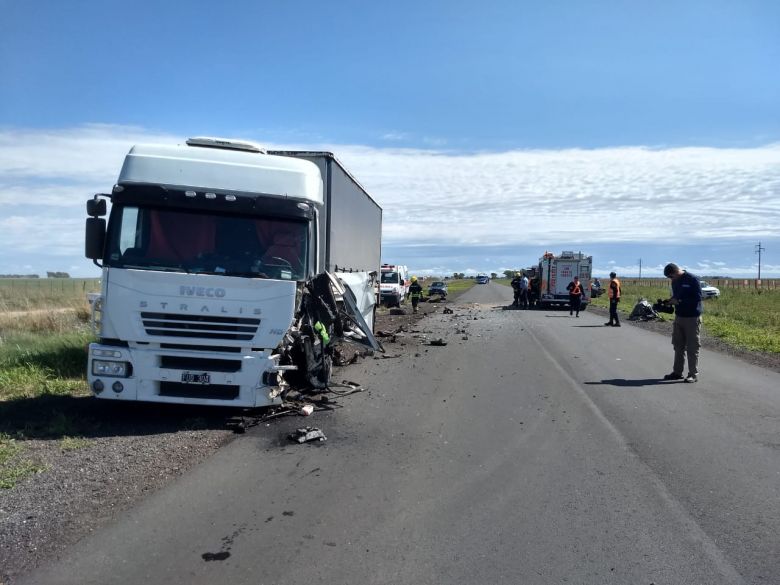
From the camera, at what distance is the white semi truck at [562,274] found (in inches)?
1399

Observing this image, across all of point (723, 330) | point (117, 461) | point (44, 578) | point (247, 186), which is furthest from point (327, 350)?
point (723, 330)

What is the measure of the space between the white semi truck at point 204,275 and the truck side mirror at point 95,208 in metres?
0.01

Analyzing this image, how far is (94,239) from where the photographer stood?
27.1ft

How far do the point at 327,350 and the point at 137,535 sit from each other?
5963 mm

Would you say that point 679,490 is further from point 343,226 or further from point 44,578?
point 343,226

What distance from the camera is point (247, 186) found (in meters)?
8.88

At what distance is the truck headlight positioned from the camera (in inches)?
311

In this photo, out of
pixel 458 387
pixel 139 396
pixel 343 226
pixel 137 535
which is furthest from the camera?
pixel 343 226

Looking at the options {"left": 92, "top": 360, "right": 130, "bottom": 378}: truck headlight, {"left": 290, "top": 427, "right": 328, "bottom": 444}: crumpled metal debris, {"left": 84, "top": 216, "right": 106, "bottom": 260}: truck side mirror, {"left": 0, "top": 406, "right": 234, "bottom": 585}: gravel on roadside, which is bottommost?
{"left": 0, "top": 406, "right": 234, "bottom": 585}: gravel on roadside

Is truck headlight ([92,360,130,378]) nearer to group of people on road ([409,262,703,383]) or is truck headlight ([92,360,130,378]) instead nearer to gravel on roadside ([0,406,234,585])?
gravel on roadside ([0,406,234,585])

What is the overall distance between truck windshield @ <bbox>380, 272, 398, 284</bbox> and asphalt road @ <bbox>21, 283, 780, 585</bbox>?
29904 mm

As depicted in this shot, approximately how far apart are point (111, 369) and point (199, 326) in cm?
111

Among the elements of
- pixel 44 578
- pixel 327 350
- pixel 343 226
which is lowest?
pixel 44 578

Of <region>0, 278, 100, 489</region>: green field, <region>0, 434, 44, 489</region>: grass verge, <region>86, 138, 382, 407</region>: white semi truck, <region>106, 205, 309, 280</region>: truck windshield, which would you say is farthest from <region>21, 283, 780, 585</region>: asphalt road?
<region>106, 205, 309, 280</region>: truck windshield
